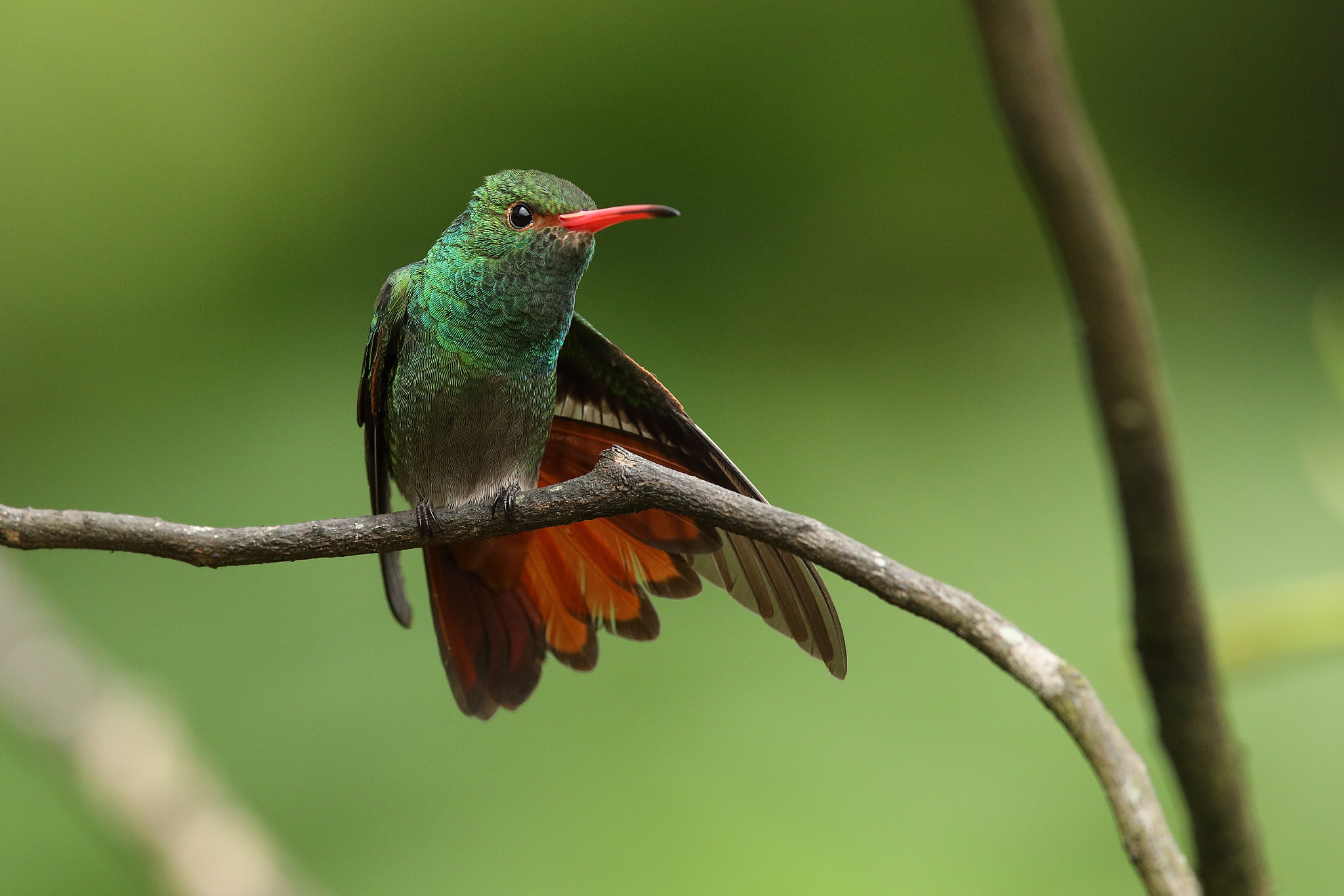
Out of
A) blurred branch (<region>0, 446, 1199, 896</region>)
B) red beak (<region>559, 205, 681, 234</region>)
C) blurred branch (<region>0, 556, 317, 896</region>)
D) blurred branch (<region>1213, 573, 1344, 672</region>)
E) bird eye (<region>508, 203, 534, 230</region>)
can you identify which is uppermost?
bird eye (<region>508, 203, 534, 230</region>)

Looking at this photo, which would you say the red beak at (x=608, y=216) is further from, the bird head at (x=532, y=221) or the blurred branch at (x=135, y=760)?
the blurred branch at (x=135, y=760)

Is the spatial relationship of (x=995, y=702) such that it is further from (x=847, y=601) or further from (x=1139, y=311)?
(x=1139, y=311)

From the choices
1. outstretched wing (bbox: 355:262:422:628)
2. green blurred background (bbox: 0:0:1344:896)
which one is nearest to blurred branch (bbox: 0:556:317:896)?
green blurred background (bbox: 0:0:1344:896)

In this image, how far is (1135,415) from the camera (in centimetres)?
111

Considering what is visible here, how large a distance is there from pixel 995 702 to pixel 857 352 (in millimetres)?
993

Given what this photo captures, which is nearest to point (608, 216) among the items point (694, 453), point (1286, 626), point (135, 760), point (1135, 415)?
point (694, 453)

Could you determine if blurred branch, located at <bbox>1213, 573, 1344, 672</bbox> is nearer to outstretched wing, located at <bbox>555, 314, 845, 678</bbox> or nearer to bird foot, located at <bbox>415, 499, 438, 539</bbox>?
outstretched wing, located at <bbox>555, 314, 845, 678</bbox>

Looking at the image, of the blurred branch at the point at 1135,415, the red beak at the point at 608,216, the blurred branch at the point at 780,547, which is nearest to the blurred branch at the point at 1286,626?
the blurred branch at the point at 1135,415

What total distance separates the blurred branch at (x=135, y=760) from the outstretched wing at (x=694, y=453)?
1450 mm

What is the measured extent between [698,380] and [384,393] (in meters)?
1.68

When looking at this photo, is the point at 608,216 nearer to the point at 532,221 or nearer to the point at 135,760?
the point at 532,221

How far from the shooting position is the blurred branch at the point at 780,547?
2.75 ft

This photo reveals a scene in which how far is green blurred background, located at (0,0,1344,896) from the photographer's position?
2.69 metres

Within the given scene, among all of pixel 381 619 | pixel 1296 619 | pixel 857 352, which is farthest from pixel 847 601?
pixel 1296 619
